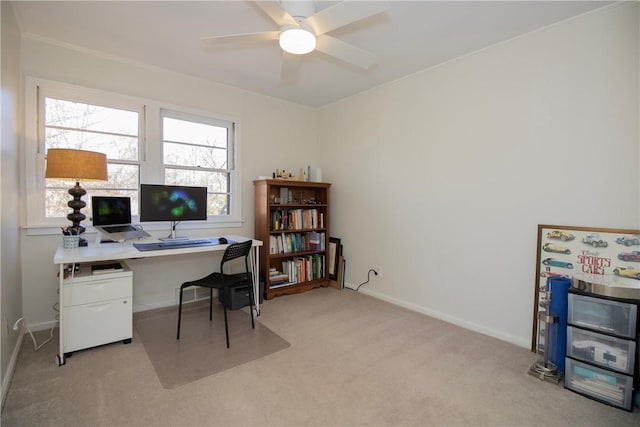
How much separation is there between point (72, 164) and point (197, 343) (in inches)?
66.5

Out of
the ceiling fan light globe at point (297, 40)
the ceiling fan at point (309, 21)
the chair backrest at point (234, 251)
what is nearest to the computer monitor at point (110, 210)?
the chair backrest at point (234, 251)

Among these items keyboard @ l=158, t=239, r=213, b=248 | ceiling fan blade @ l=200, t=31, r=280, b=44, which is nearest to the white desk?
keyboard @ l=158, t=239, r=213, b=248

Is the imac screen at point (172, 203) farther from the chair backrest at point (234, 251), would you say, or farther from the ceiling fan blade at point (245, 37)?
the ceiling fan blade at point (245, 37)

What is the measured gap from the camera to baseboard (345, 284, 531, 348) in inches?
98.3

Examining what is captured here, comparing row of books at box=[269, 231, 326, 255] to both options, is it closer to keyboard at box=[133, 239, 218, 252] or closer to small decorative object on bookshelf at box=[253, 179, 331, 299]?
small decorative object on bookshelf at box=[253, 179, 331, 299]

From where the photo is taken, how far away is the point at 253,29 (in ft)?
8.03

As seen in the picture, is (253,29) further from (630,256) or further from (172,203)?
(630,256)

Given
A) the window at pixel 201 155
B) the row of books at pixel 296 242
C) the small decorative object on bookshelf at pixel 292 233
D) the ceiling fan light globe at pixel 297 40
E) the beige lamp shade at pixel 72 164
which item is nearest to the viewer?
the ceiling fan light globe at pixel 297 40

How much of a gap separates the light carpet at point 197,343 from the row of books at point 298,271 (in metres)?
0.65

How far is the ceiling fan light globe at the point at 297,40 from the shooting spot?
1.83 meters

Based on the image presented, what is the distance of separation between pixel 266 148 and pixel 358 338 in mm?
2616

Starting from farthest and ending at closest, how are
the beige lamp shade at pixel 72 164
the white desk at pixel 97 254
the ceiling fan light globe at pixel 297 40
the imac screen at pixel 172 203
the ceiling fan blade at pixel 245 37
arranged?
the imac screen at pixel 172 203 < the beige lamp shade at pixel 72 164 < the white desk at pixel 97 254 < the ceiling fan blade at pixel 245 37 < the ceiling fan light globe at pixel 297 40

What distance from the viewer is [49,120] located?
2658 millimetres

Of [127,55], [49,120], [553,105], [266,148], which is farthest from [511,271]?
[49,120]
